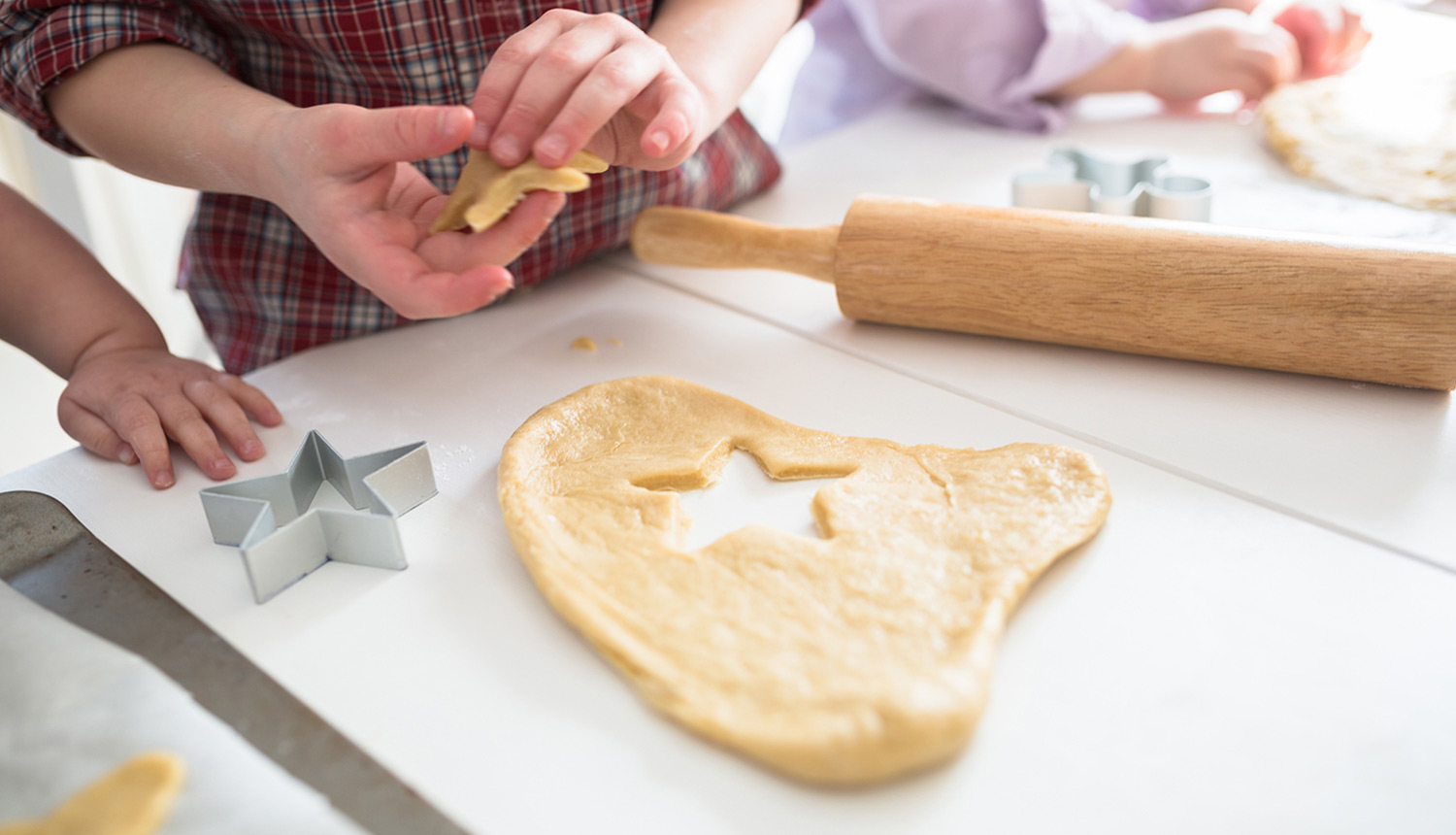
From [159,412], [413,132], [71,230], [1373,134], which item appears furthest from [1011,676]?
[71,230]

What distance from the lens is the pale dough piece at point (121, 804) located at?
46cm

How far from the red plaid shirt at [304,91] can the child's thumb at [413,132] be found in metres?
0.30

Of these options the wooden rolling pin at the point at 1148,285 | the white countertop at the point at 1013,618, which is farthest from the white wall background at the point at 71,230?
the wooden rolling pin at the point at 1148,285

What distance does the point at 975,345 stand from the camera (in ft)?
2.93

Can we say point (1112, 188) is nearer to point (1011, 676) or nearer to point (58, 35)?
point (1011, 676)

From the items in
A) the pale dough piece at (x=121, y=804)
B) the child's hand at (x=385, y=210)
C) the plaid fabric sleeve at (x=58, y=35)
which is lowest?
the pale dough piece at (x=121, y=804)

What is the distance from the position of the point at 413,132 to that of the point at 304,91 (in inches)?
16.7

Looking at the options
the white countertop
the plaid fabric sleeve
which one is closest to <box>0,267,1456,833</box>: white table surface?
the white countertop

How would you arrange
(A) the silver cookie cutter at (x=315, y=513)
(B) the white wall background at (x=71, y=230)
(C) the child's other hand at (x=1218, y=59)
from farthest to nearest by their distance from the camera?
(B) the white wall background at (x=71, y=230)
(C) the child's other hand at (x=1218, y=59)
(A) the silver cookie cutter at (x=315, y=513)

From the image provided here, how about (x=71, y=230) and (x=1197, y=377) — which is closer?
(x=1197, y=377)

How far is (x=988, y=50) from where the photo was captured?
1.39 metres

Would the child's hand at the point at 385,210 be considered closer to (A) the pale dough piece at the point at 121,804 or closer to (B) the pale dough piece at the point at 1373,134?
(A) the pale dough piece at the point at 121,804

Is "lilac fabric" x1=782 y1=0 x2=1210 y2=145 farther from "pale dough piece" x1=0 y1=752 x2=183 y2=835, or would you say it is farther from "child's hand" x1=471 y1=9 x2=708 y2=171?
"pale dough piece" x1=0 y1=752 x2=183 y2=835

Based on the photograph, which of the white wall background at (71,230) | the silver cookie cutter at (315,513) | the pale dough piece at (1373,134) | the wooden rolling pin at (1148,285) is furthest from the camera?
the white wall background at (71,230)
